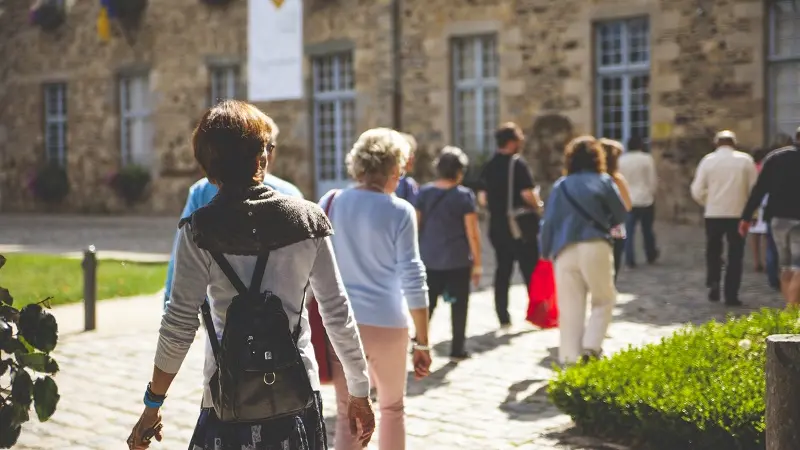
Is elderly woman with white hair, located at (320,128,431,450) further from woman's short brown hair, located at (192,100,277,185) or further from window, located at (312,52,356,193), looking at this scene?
window, located at (312,52,356,193)

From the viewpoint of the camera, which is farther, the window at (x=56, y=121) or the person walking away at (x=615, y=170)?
the window at (x=56, y=121)

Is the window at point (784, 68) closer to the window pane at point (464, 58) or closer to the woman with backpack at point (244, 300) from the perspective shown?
the window pane at point (464, 58)

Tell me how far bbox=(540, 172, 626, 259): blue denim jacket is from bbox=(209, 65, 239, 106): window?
16129 mm

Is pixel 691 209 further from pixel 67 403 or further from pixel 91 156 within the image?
pixel 91 156

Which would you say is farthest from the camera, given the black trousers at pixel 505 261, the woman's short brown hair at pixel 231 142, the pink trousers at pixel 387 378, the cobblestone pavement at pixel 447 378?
the black trousers at pixel 505 261

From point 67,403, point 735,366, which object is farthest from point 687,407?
point 67,403

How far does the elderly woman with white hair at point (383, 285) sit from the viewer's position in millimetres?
4410

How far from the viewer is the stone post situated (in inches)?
145

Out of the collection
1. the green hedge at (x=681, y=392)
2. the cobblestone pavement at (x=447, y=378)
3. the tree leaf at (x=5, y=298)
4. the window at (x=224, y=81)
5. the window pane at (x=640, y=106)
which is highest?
the window at (x=224, y=81)

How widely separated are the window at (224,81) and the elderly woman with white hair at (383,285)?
60.4 feet

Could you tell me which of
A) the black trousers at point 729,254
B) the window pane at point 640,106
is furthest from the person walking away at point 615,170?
the window pane at point 640,106

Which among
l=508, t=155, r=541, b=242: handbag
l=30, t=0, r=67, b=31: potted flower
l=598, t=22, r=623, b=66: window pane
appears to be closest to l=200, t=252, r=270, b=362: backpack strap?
l=508, t=155, r=541, b=242: handbag

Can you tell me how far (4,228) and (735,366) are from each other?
1939 centimetres

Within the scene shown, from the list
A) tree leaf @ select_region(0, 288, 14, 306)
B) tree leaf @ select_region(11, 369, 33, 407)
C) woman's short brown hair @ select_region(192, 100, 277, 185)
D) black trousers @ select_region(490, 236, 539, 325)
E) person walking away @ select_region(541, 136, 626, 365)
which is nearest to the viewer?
tree leaf @ select_region(11, 369, 33, 407)
